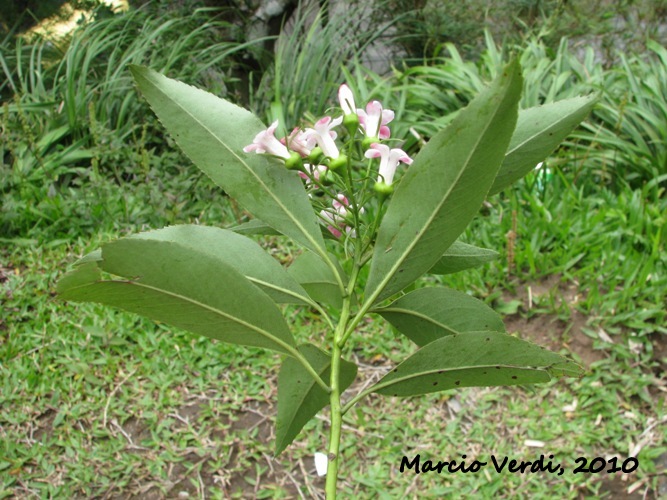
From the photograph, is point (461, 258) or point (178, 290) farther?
point (461, 258)

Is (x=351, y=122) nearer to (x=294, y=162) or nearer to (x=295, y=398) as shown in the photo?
(x=294, y=162)

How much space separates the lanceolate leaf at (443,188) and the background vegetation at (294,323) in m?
1.59

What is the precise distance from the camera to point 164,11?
14.7 feet

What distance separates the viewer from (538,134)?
2.01 feet

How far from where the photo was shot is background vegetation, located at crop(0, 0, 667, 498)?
211 centimetres

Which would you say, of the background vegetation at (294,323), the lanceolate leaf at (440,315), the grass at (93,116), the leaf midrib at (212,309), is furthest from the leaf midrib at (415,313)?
the grass at (93,116)

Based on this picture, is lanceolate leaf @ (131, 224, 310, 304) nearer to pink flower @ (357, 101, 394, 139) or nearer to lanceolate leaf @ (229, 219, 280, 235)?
lanceolate leaf @ (229, 219, 280, 235)

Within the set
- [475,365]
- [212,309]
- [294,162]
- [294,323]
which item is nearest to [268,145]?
[294,162]

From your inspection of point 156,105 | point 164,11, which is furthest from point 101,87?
point 156,105

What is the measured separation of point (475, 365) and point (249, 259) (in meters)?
0.23

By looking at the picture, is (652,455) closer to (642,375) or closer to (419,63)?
(642,375)

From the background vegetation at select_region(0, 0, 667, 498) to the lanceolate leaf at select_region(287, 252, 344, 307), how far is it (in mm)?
1413

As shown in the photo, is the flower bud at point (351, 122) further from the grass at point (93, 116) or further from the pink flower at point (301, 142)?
the grass at point (93, 116)

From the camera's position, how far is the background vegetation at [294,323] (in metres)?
2.11
